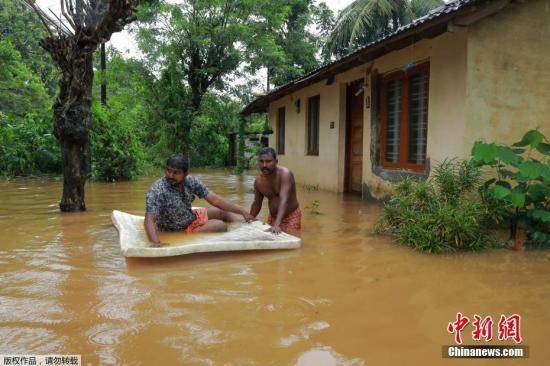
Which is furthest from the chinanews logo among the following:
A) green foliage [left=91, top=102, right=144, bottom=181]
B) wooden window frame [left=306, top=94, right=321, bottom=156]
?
green foliage [left=91, top=102, right=144, bottom=181]

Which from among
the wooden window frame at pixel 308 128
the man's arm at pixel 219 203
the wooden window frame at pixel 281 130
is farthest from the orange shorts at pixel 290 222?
the wooden window frame at pixel 281 130

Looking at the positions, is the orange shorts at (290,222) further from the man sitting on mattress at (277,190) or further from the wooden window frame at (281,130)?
the wooden window frame at (281,130)

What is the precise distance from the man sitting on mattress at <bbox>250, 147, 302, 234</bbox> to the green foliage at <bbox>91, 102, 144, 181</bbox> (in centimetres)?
955

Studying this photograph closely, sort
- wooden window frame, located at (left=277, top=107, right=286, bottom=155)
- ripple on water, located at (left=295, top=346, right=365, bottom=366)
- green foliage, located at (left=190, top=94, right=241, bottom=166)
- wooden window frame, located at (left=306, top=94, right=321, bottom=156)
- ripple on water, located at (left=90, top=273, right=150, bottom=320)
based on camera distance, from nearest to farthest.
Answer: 1. ripple on water, located at (left=295, top=346, right=365, bottom=366)
2. ripple on water, located at (left=90, top=273, right=150, bottom=320)
3. wooden window frame, located at (left=306, top=94, right=321, bottom=156)
4. wooden window frame, located at (left=277, top=107, right=286, bottom=155)
5. green foliage, located at (left=190, top=94, right=241, bottom=166)

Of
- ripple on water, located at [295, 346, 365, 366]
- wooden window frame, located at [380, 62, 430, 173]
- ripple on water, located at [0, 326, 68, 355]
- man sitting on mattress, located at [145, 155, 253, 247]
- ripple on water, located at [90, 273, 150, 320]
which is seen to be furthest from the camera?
wooden window frame, located at [380, 62, 430, 173]

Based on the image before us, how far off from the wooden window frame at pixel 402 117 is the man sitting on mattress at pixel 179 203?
3573mm

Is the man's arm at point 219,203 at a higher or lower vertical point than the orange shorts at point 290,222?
higher

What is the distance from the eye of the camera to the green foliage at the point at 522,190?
185 inches

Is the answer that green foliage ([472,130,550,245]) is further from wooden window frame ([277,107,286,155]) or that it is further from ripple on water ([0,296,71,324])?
wooden window frame ([277,107,286,155])

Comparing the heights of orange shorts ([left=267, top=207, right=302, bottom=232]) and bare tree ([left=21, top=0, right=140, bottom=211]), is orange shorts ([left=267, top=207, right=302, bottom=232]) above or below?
below

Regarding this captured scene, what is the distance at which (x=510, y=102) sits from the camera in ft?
21.1

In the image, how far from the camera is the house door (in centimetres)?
1014

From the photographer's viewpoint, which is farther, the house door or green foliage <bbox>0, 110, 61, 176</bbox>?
green foliage <bbox>0, 110, 61, 176</bbox>

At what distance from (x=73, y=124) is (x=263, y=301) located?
5041 millimetres
